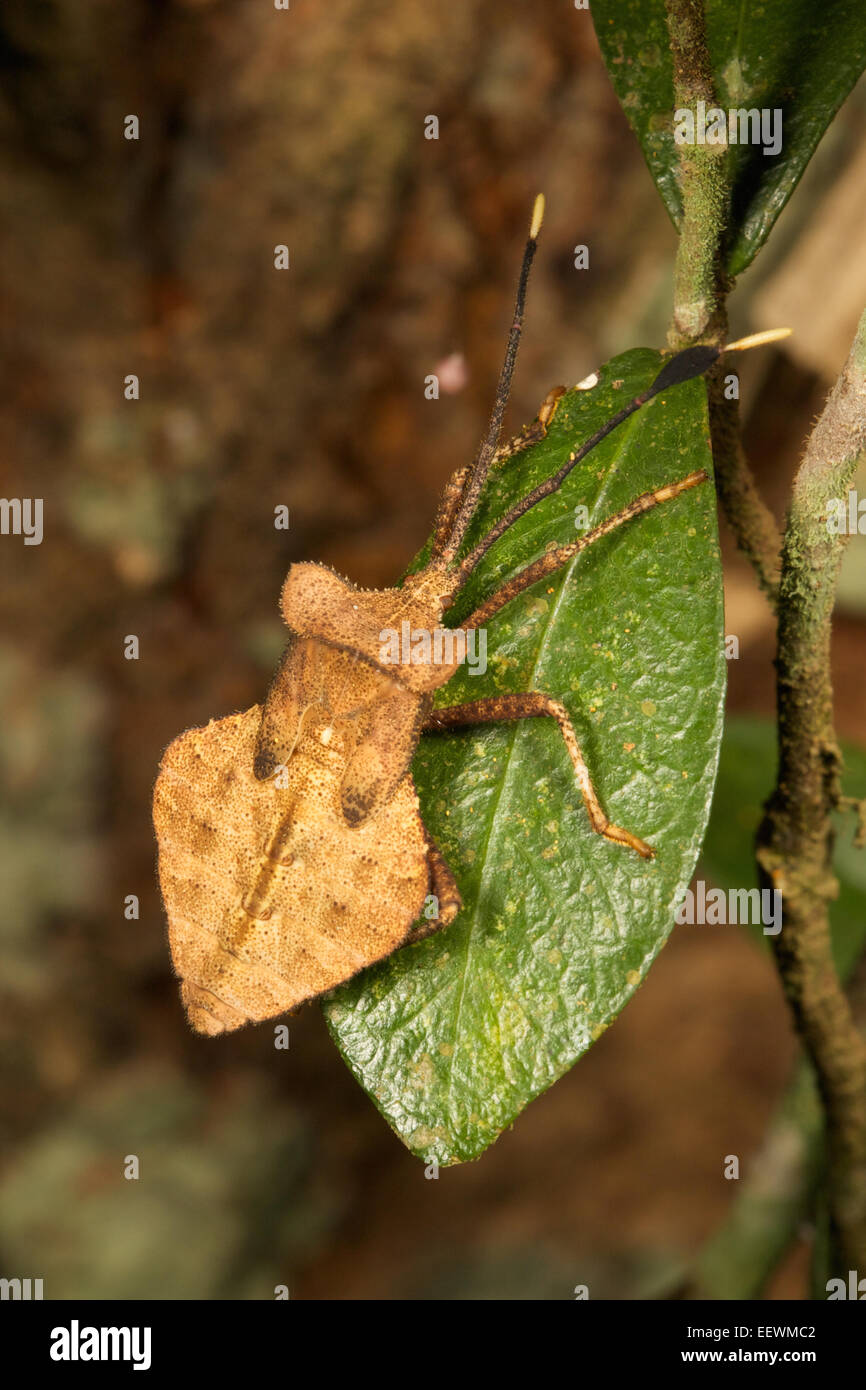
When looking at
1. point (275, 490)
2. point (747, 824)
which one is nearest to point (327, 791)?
point (747, 824)

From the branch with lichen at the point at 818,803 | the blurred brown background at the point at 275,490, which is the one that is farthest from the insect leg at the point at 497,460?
the blurred brown background at the point at 275,490

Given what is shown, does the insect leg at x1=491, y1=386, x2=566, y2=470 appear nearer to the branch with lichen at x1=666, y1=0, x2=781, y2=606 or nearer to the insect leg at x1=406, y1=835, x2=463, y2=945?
the branch with lichen at x1=666, y1=0, x2=781, y2=606

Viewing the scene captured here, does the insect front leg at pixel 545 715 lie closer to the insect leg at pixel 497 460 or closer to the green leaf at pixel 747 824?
the insect leg at pixel 497 460

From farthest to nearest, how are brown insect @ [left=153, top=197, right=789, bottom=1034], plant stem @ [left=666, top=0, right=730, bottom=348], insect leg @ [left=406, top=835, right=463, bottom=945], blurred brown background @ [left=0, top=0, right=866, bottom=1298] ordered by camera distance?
1. blurred brown background @ [left=0, top=0, right=866, bottom=1298]
2. brown insect @ [left=153, top=197, right=789, bottom=1034]
3. insect leg @ [left=406, top=835, right=463, bottom=945]
4. plant stem @ [left=666, top=0, right=730, bottom=348]

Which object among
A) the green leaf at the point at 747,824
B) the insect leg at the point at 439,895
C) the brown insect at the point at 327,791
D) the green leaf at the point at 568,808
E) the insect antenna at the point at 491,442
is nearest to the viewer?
the green leaf at the point at 568,808

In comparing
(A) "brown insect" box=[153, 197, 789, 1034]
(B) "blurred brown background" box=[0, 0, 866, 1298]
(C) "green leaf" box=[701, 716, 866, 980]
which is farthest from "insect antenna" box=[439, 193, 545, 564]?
(B) "blurred brown background" box=[0, 0, 866, 1298]

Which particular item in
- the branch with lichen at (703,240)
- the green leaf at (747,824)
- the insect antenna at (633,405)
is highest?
the branch with lichen at (703,240)

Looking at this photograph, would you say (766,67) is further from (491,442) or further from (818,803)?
(818,803)
